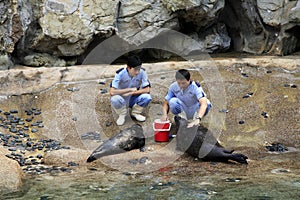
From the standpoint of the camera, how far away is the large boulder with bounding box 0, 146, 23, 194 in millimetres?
5926

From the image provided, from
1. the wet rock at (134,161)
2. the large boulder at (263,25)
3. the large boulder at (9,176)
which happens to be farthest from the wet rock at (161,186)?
the large boulder at (263,25)

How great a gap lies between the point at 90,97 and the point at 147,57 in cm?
399

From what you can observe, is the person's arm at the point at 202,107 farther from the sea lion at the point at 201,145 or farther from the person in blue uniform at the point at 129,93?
the person in blue uniform at the point at 129,93

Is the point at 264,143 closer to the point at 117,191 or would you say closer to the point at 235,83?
the point at 235,83

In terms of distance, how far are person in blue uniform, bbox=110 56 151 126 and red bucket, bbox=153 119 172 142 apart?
73 centimetres

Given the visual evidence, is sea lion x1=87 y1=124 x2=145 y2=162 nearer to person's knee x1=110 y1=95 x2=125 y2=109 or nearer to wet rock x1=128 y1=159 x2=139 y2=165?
wet rock x1=128 y1=159 x2=139 y2=165

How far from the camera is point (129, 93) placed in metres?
8.08

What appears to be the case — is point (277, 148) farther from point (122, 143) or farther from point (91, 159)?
point (91, 159)

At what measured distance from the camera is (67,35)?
10906 millimetres

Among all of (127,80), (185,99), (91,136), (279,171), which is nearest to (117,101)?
(127,80)

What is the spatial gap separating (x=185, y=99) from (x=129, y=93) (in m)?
0.94

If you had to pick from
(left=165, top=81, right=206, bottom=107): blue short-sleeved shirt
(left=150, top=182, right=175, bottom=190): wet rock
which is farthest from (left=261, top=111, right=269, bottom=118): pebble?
(left=150, top=182, right=175, bottom=190): wet rock

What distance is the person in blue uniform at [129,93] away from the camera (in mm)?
8016

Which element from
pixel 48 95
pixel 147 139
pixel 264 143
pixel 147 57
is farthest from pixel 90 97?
pixel 147 57
